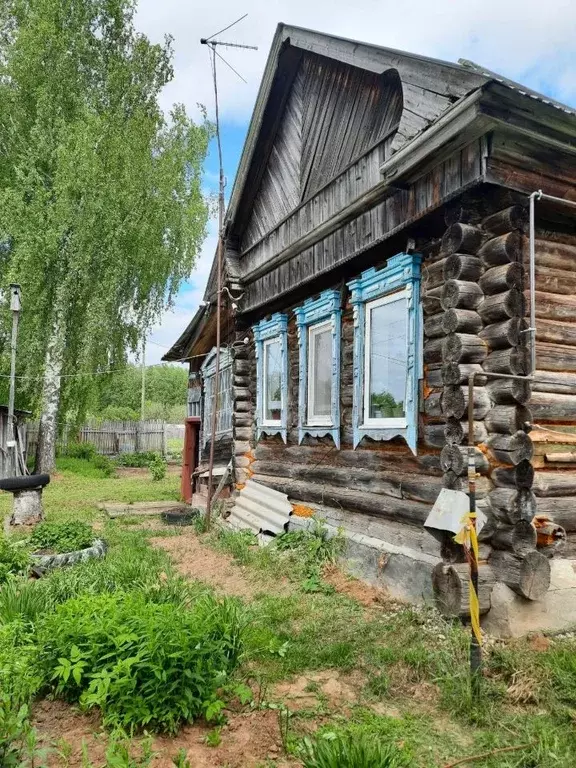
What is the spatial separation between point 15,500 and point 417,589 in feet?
23.2

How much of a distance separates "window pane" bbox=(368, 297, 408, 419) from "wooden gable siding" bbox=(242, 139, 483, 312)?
2.75 ft

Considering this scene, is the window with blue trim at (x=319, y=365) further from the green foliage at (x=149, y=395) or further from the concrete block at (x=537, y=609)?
the green foliage at (x=149, y=395)

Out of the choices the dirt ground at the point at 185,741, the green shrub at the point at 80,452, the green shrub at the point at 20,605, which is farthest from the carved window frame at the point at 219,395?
the green shrub at the point at 80,452

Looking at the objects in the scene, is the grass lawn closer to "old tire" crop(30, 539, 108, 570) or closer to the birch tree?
"old tire" crop(30, 539, 108, 570)

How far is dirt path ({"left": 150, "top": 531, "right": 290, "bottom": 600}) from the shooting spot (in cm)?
653

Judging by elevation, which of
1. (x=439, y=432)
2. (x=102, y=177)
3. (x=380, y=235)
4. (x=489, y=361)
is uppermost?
(x=102, y=177)

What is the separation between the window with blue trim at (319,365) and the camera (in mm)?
7617

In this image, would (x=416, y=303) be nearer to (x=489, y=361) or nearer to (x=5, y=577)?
(x=489, y=361)

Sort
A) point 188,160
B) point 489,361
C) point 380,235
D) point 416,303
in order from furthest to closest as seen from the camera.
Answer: point 188,160 → point 380,235 → point 416,303 → point 489,361

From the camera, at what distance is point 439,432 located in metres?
5.65

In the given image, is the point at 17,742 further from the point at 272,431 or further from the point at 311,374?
the point at 272,431

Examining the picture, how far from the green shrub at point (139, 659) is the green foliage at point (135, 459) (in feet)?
76.2

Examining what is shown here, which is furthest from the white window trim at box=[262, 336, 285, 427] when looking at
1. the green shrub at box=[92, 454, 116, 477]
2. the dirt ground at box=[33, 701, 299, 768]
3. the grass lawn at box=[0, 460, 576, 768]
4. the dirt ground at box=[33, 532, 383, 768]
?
the green shrub at box=[92, 454, 116, 477]

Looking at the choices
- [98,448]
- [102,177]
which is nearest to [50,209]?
[102,177]
